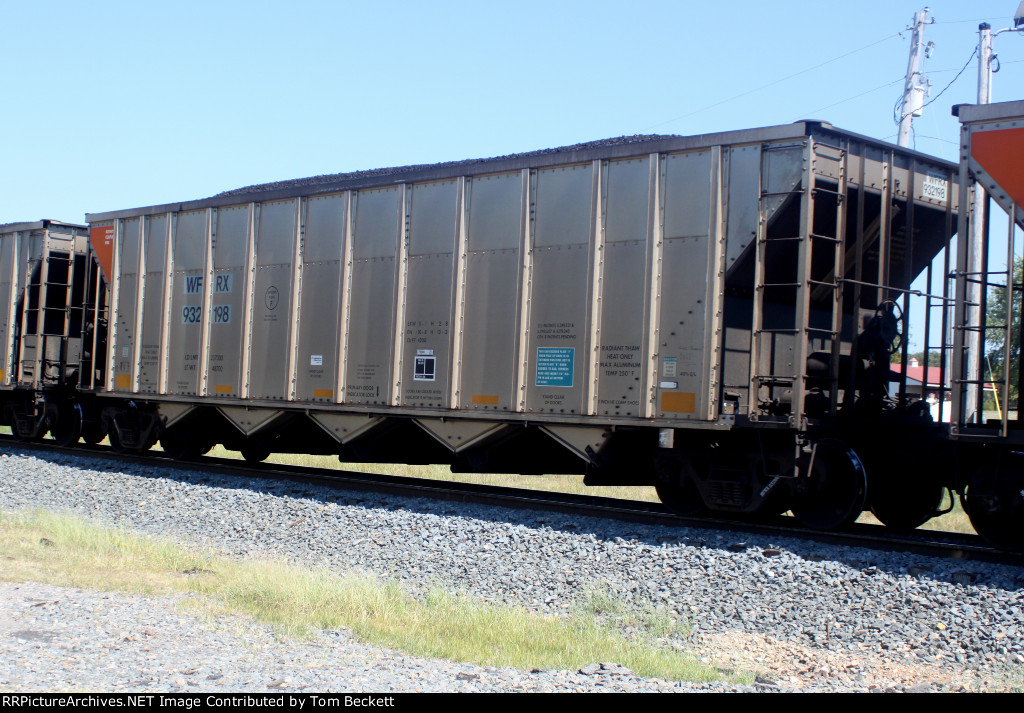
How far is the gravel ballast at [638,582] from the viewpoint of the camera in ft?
18.8

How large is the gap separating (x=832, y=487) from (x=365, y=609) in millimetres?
5014

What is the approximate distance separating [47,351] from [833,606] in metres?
14.8

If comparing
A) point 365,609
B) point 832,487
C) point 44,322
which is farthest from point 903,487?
point 44,322

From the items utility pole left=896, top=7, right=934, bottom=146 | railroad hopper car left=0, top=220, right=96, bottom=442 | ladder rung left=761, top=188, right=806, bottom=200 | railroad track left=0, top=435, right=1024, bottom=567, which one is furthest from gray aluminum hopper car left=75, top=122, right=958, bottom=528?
utility pole left=896, top=7, right=934, bottom=146

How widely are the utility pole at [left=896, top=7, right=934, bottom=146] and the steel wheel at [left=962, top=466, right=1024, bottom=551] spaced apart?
2081 centimetres

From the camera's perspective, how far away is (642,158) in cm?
1029

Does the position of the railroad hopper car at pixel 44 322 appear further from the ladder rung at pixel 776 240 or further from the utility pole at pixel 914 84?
the utility pole at pixel 914 84

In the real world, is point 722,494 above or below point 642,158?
below

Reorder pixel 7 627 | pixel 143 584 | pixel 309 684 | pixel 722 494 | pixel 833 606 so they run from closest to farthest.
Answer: pixel 309 684 < pixel 7 627 < pixel 833 606 < pixel 143 584 < pixel 722 494

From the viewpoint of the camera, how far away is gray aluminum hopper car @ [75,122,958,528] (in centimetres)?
949

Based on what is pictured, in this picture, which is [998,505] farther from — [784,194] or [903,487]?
[784,194]

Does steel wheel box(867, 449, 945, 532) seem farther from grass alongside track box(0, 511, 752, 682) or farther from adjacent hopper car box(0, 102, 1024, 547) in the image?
grass alongside track box(0, 511, 752, 682)
